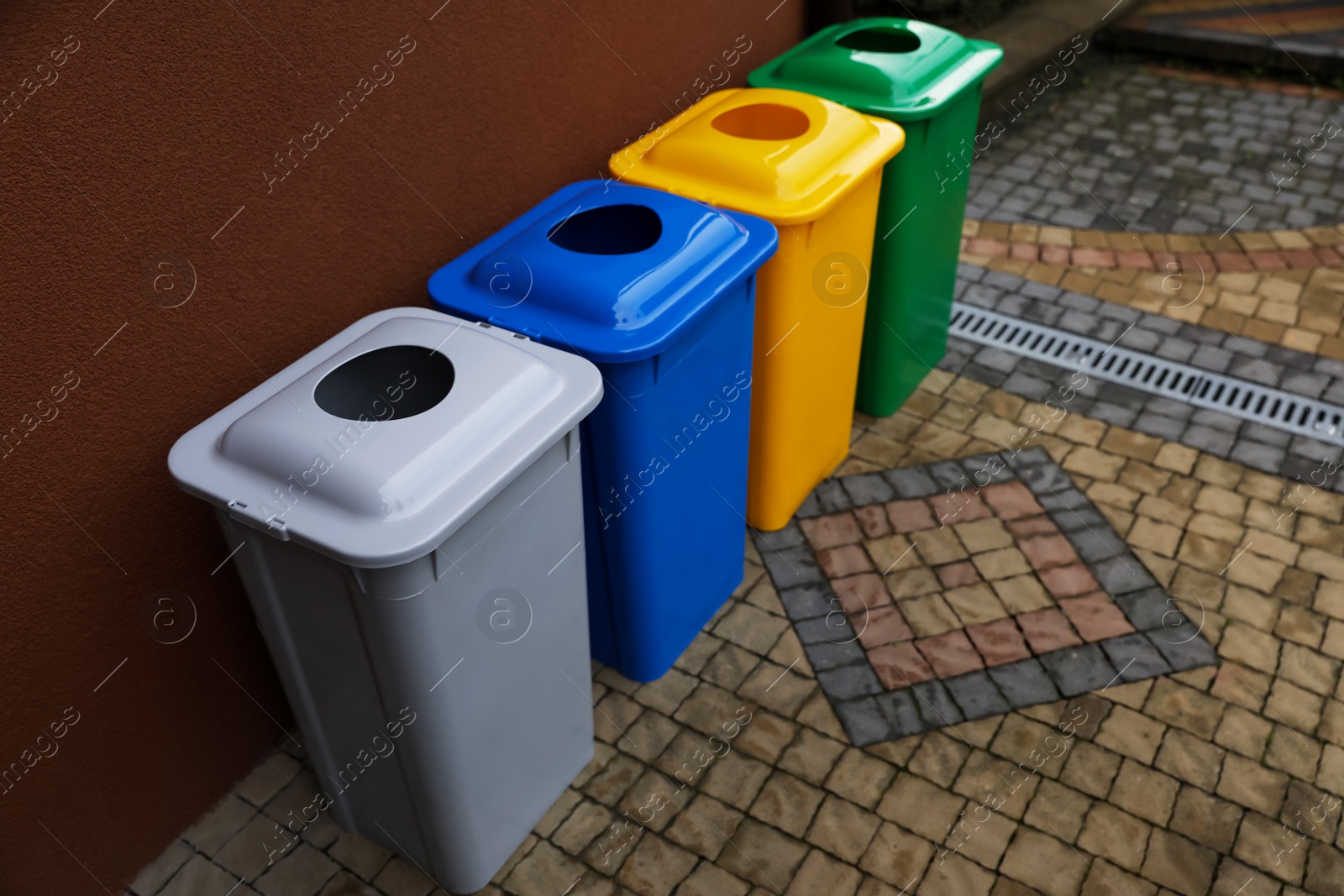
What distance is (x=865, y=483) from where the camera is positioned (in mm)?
4758

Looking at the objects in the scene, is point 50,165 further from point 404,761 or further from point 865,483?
point 865,483

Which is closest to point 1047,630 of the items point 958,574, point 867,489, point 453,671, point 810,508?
point 958,574

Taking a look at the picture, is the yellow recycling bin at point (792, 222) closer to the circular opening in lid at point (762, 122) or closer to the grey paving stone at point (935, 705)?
the circular opening in lid at point (762, 122)

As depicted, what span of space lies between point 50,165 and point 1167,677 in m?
4.05

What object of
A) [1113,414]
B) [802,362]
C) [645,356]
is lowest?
[1113,414]

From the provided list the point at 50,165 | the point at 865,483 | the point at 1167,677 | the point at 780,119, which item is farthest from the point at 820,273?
Result: the point at 50,165

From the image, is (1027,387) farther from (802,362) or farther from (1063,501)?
(802,362)

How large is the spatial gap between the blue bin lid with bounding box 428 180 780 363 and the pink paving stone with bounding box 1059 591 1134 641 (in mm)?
2034

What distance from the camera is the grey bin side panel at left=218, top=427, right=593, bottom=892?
2.53m

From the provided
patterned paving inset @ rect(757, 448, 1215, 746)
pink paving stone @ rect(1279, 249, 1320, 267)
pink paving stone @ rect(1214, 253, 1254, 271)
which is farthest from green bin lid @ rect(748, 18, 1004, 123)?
pink paving stone @ rect(1279, 249, 1320, 267)

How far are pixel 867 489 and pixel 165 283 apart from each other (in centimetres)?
312

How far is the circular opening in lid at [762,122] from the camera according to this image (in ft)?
13.6

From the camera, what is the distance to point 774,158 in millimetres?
3619

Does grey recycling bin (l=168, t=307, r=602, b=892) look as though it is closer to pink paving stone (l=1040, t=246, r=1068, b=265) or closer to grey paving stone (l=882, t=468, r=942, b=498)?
grey paving stone (l=882, t=468, r=942, b=498)
